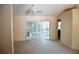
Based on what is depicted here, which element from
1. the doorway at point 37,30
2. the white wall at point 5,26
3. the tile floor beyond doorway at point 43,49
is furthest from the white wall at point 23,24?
the white wall at point 5,26

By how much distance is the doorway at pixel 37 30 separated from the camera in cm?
1052

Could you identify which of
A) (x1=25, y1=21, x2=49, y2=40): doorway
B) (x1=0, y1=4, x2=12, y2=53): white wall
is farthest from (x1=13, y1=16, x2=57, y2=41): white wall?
(x1=0, y1=4, x2=12, y2=53): white wall

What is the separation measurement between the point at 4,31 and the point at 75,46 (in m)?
4.09

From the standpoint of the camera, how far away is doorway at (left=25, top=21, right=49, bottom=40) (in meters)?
10.5

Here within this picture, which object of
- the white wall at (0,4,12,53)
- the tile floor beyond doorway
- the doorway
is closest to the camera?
the white wall at (0,4,12,53)

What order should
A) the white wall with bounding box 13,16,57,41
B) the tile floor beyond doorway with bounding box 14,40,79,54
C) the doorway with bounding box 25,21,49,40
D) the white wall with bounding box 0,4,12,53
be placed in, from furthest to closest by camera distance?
1. the doorway with bounding box 25,21,49,40
2. the white wall with bounding box 13,16,57,41
3. the tile floor beyond doorway with bounding box 14,40,79,54
4. the white wall with bounding box 0,4,12,53

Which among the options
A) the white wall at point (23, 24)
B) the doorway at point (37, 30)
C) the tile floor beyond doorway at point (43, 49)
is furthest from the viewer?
the doorway at point (37, 30)

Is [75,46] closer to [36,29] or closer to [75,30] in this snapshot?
[75,30]

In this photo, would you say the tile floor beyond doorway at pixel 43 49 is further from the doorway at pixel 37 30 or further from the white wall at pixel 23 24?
the doorway at pixel 37 30

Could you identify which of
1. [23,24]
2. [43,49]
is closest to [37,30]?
[23,24]

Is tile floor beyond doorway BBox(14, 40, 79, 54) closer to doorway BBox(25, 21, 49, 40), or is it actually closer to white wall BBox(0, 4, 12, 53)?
white wall BBox(0, 4, 12, 53)

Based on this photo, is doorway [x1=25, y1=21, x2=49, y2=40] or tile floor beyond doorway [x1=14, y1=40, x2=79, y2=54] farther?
doorway [x1=25, y1=21, x2=49, y2=40]
